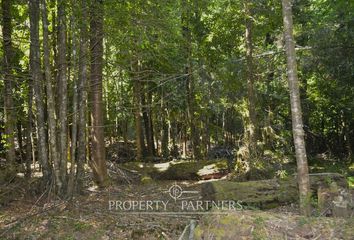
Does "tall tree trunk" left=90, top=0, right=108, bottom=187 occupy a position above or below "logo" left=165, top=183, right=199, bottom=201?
above

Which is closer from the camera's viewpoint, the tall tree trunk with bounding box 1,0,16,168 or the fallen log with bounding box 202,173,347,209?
the fallen log with bounding box 202,173,347,209

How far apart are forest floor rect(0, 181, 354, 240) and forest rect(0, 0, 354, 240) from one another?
1.0 inches

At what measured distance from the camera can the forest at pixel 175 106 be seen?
6824mm

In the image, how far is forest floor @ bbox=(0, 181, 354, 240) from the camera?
201 inches

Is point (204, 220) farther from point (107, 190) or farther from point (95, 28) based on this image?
point (95, 28)

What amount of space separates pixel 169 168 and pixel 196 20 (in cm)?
686

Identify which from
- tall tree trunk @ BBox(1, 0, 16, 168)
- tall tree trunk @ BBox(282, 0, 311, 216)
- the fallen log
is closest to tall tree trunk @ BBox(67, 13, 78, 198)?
tall tree trunk @ BBox(1, 0, 16, 168)

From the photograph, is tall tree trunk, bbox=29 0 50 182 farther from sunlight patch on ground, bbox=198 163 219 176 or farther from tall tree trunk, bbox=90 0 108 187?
sunlight patch on ground, bbox=198 163 219 176

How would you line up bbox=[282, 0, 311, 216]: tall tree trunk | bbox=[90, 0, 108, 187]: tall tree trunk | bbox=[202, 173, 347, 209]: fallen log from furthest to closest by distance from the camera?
bbox=[90, 0, 108, 187]: tall tree trunk → bbox=[202, 173, 347, 209]: fallen log → bbox=[282, 0, 311, 216]: tall tree trunk

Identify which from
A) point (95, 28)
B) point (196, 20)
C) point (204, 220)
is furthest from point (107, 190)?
point (196, 20)

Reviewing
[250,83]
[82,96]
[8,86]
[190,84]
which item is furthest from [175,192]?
[190,84]

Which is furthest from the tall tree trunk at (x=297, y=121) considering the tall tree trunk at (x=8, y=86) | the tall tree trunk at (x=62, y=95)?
the tall tree trunk at (x=8, y=86)

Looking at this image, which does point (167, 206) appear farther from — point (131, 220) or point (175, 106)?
point (175, 106)

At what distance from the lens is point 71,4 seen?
8.73 m
